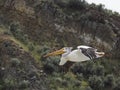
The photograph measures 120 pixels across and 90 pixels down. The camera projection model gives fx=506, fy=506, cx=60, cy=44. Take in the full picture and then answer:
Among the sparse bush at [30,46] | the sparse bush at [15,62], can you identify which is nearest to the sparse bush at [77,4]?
the sparse bush at [30,46]

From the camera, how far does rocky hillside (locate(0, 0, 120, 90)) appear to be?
2348 centimetres

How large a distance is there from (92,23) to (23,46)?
6469mm

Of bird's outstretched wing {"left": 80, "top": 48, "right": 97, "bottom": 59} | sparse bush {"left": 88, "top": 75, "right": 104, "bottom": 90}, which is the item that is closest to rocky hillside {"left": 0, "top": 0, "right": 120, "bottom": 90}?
sparse bush {"left": 88, "top": 75, "right": 104, "bottom": 90}

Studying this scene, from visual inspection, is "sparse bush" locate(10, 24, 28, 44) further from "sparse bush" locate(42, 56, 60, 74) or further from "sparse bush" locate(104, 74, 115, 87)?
"sparse bush" locate(104, 74, 115, 87)

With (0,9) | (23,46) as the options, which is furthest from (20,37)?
(0,9)

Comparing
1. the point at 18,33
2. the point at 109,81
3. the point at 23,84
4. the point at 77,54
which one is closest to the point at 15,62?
the point at 23,84

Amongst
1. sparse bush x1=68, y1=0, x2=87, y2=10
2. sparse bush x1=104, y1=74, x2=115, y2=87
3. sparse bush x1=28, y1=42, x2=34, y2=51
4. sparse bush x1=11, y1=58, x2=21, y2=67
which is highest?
sparse bush x1=68, y1=0, x2=87, y2=10

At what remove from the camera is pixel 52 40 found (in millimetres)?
28656

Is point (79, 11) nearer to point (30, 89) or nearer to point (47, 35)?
point (47, 35)

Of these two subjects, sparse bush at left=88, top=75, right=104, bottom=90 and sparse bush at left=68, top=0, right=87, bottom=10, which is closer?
sparse bush at left=88, top=75, right=104, bottom=90

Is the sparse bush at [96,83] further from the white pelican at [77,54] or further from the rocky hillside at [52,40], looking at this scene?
the white pelican at [77,54]

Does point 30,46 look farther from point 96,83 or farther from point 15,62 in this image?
point 96,83

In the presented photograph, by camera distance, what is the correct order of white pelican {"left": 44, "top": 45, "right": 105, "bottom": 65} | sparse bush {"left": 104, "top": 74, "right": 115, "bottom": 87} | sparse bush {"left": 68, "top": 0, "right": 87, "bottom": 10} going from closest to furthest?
1. white pelican {"left": 44, "top": 45, "right": 105, "bottom": 65}
2. sparse bush {"left": 104, "top": 74, "right": 115, "bottom": 87}
3. sparse bush {"left": 68, "top": 0, "right": 87, "bottom": 10}

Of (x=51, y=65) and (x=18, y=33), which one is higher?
(x=18, y=33)
